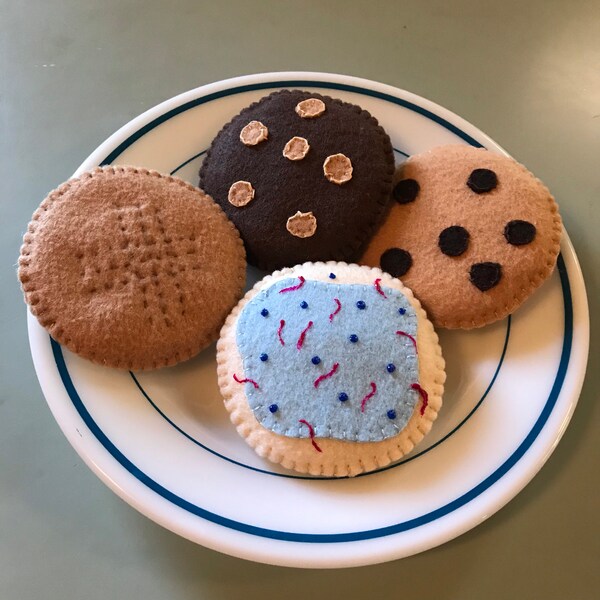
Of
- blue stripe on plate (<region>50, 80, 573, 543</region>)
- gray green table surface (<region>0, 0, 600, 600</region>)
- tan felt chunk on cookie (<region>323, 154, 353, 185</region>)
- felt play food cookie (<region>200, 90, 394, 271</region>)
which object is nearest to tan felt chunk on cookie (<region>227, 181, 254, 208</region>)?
felt play food cookie (<region>200, 90, 394, 271</region>)

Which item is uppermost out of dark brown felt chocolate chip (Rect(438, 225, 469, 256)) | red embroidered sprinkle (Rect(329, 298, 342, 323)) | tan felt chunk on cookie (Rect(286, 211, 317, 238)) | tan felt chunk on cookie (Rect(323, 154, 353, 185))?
tan felt chunk on cookie (Rect(323, 154, 353, 185))

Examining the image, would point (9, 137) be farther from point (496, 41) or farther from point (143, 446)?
point (496, 41)

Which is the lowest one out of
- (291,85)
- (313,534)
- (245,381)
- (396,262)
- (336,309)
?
(313,534)

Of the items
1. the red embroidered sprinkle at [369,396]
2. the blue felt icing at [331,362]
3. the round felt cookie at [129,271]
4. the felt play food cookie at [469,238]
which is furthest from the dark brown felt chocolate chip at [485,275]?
the round felt cookie at [129,271]

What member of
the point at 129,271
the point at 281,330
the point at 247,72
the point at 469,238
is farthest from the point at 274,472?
the point at 247,72

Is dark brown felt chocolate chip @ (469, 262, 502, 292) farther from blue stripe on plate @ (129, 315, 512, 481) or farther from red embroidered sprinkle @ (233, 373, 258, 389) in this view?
red embroidered sprinkle @ (233, 373, 258, 389)

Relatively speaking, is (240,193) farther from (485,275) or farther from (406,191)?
(485,275)

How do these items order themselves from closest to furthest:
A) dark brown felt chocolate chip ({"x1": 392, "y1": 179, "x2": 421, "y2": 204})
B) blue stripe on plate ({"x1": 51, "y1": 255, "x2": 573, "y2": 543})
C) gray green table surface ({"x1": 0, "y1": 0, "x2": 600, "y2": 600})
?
blue stripe on plate ({"x1": 51, "y1": 255, "x2": 573, "y2": 543}) < gray green table surface ({"x1": 0, "y1": 0, "x2": 600, "y2": 600}) < dark brown felt chocolate chip ({"x1": 392, "y1": 179, "x2": 421, "y2": 204})
